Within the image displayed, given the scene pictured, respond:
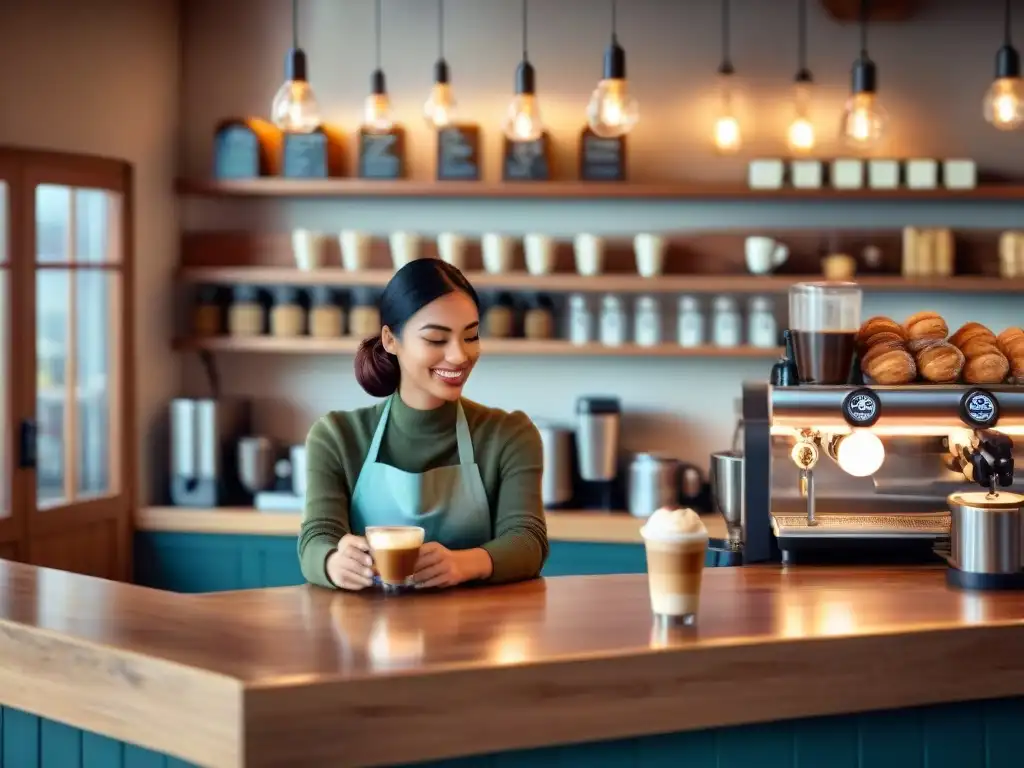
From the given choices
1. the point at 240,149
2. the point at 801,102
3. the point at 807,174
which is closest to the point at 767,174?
the point at 807,174

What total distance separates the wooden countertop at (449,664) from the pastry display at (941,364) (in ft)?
1.74

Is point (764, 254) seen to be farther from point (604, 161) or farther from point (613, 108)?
point (613, 108)

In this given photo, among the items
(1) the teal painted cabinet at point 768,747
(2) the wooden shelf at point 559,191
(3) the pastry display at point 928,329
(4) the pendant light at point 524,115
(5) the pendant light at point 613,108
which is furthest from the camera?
(2) the wooden shelf at point 559,191

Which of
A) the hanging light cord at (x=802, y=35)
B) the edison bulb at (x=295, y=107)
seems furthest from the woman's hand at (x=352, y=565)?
the hanging light cord at (x=802, y=35)

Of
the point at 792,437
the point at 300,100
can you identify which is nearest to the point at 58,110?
the point at 300,100

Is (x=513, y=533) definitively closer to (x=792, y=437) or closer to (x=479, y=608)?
(x=479, y=608)

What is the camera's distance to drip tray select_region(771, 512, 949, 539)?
2934 mm

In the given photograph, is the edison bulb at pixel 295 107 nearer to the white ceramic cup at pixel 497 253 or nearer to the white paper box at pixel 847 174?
the white ceramic cup at pixel 497 253

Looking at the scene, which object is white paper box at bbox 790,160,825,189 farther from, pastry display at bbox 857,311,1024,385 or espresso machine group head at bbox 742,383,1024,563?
espresso machine group head at bbox 742,383,1024,563

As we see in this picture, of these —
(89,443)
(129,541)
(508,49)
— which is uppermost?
(508,49)

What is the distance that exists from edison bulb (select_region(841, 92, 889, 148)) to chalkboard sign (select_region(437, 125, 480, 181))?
1453 mm

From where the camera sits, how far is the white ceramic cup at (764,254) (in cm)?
511

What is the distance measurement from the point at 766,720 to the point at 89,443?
11.2ft

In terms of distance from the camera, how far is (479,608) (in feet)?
8.25
